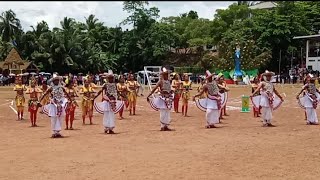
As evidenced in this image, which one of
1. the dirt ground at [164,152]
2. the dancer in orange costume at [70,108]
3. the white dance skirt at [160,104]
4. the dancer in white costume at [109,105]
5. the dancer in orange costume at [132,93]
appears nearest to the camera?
the dirt ground at [164,152]

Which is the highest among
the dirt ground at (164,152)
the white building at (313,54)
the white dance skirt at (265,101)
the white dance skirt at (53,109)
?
the white building at (313,54)

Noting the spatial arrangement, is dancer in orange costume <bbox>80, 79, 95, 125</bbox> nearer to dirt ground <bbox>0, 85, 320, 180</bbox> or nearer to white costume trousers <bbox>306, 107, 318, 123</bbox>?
dirt ground <bbox>0, 85, 320, 180</bbox>

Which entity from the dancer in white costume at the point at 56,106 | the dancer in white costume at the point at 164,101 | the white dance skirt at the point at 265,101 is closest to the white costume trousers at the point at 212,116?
the dancer in white costume at the point at 164,101

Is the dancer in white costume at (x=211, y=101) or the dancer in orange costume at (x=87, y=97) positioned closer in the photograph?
the dancer in white costume at (x=211, y=101)

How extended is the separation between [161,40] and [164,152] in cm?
5935

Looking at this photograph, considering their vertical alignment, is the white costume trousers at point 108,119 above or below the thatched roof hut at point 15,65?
below

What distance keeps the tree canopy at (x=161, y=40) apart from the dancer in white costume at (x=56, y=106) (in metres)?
43.9

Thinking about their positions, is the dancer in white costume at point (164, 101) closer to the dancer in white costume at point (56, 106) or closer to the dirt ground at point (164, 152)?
the dirt ground at point (164, 152)

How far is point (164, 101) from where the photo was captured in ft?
50.9

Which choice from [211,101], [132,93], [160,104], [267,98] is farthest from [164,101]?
[132,93]

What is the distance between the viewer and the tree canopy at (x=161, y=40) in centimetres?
6209

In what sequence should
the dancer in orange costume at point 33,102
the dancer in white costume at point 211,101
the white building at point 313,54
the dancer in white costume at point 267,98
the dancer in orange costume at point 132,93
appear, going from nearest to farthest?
the dancer in white costume at point 211,101 < the dancer in white costume at point 267,98 < the dancer in orange costume at point 33,102 < the dancer in orange costume at point 132,93 < the white building at point 313,54

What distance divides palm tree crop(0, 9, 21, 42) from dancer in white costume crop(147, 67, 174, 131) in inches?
2535

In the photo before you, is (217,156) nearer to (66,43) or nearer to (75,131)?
(75,131)
